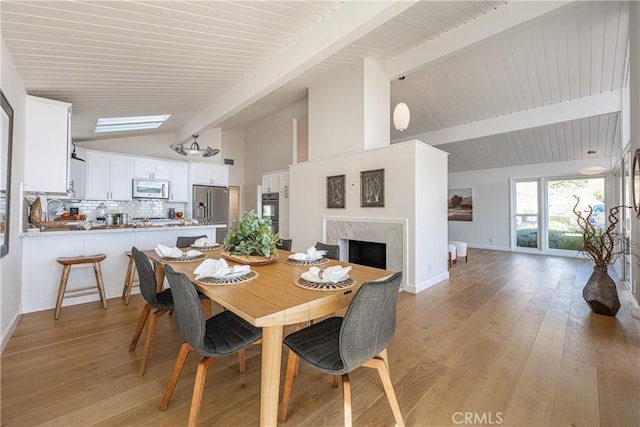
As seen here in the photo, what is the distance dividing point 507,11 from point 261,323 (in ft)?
13.8

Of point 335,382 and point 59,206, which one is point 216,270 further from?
point 59,206

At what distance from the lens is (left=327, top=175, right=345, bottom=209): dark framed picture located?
15.4ft

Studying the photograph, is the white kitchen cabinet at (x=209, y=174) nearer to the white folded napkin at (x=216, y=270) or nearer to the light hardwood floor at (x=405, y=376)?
the light hardwood floor at (x=405, y=376)

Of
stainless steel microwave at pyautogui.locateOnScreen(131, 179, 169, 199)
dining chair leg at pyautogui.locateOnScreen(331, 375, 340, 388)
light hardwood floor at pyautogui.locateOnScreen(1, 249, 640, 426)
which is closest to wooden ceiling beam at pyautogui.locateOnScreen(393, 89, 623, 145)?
light hardwood floor at pyautogui.locateOnScreen(1, 249, 640, 426)

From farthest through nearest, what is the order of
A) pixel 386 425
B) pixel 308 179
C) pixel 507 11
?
pixel 308 179 → pixel 507 11 → pixel 386 425

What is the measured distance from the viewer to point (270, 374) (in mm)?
1233

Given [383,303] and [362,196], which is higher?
[362,196]

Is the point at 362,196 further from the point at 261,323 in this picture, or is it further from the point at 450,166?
the point at 450,166

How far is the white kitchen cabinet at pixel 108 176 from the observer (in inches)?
217

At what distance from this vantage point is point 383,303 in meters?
1.30

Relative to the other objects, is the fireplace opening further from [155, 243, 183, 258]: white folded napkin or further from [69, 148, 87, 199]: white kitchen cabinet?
[69, 148, 87, 199]: white kitchen cabinet

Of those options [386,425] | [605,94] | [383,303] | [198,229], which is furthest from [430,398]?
[605,94]

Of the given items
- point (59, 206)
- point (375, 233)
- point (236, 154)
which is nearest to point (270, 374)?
point (375, 233)

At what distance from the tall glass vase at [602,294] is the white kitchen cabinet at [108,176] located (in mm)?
7749
